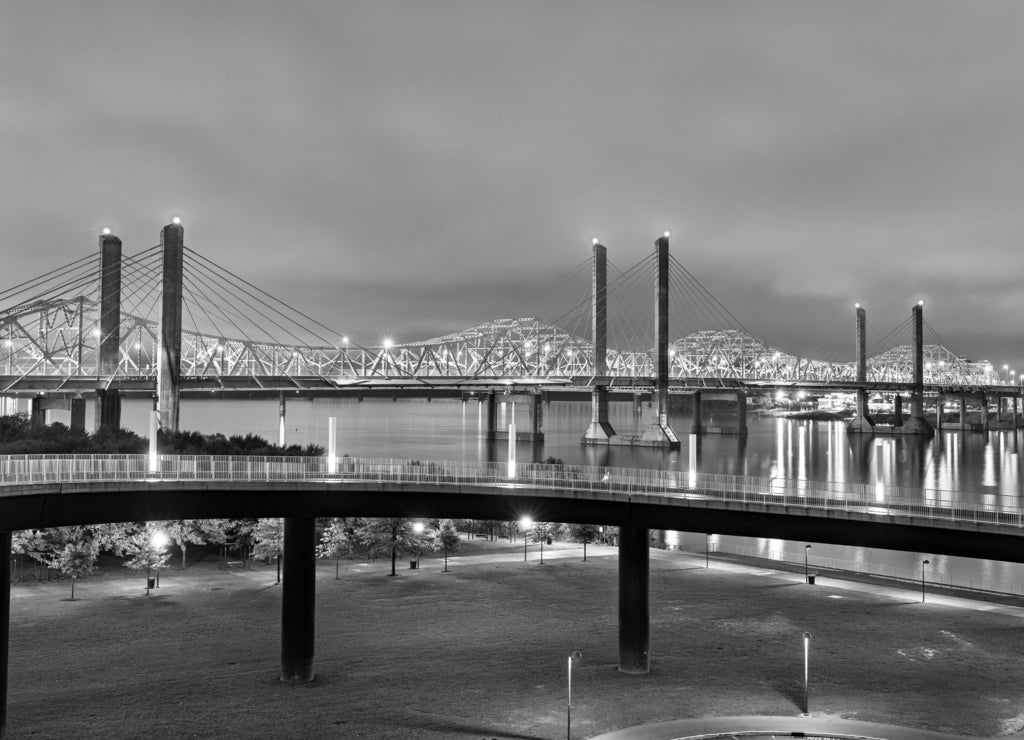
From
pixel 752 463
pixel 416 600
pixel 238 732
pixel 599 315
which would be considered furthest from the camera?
pixel 599 315

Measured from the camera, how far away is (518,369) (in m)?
183

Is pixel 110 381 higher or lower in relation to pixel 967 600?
higher

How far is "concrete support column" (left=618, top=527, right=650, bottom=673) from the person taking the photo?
105 feet

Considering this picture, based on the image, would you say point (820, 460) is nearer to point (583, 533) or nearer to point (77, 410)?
point (583, 533)

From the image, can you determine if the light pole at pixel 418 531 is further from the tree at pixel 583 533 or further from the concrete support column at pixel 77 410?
the concrete support column at pixel 77 410

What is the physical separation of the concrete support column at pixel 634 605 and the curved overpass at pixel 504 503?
141cm

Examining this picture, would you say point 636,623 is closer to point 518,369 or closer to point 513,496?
point 513,496

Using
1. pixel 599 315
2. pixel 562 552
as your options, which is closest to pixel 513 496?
pixel 562 552

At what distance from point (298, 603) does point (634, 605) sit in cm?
1249

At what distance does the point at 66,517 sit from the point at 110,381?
6793 cm

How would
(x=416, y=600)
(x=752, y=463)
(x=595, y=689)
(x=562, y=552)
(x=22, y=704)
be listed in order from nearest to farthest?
(x=22, y=704), (x=595, y=689), (x=416, y=600), (x=562, y=552), (x=752, y=463)

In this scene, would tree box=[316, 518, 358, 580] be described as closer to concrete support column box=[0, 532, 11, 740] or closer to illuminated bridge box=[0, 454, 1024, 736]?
illuminated bridge box=[0, 454, 1024, 736]

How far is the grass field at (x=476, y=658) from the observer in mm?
27219

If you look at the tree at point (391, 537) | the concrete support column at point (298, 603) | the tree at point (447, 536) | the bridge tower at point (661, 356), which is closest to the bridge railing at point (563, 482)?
the concrete support column at point (298, 603)
